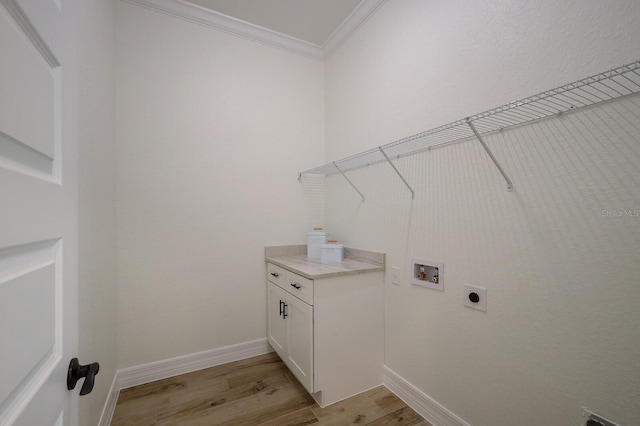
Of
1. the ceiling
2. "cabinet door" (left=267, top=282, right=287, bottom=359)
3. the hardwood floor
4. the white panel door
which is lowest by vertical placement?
the hardwood floor

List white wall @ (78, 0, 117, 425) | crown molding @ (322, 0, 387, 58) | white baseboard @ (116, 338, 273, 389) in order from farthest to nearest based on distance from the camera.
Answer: crown molding @ (322, 0, 387, 58) < white baseboard @ (116, 338, 273, 389) < white wall @ (78, 0, 117, 425)

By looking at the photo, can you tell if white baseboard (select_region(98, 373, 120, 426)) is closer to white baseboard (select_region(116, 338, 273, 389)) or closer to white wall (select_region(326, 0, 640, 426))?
white baseboard (select_region(116, 338, 273, 389))

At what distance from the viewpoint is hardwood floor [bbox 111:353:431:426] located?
150 cm

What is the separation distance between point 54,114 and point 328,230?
2.16m

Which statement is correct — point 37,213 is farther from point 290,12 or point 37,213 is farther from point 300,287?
point 290,12

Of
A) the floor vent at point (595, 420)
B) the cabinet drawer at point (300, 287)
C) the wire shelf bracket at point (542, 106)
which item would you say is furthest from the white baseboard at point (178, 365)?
the floor vent at point (595, 420)

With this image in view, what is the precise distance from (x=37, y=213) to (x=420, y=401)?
6.25ft

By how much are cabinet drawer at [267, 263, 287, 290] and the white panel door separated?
1.37m

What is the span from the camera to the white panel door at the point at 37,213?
35 centimetres

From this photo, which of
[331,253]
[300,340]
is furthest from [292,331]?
[331,253]

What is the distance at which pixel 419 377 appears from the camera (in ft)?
5.14

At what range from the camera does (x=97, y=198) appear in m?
1.32

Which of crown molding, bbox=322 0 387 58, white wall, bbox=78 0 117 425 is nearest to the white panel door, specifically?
white wall, bbox=78 0 117 425

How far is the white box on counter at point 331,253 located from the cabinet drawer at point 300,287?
31cm
